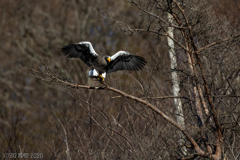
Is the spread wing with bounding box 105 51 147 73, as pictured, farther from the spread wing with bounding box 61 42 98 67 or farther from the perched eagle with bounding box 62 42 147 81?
the spread wing with bounding box 61 42 98 67

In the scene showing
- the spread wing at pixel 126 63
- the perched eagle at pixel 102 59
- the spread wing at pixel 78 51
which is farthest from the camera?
the spread wing at pixel 126 63

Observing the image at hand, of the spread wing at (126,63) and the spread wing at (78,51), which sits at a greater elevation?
the spread wing at (78,51)

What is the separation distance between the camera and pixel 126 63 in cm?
804

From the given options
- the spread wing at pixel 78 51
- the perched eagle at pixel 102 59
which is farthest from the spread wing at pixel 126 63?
the spread wing at pixel 78 51

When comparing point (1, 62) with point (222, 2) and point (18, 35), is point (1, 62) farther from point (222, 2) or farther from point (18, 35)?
point (222, 2)

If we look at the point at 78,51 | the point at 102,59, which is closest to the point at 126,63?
the point at 102,59

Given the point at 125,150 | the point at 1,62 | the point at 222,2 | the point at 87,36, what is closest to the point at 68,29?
the point at 87,36

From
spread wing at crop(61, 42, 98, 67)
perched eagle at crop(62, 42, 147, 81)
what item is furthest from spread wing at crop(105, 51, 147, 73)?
spread wing at crop(61, 42, 98, 67)

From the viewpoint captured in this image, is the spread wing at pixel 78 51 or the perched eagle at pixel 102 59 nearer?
the perched eagle at pixel 102 59

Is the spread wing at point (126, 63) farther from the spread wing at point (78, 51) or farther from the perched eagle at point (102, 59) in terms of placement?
the spread wing at point (78, 51)

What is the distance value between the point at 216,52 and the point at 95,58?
2.69 meters

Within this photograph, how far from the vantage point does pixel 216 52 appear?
7.44m

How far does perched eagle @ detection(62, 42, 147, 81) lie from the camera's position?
744 centimetres

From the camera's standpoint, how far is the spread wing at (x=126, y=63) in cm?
788
